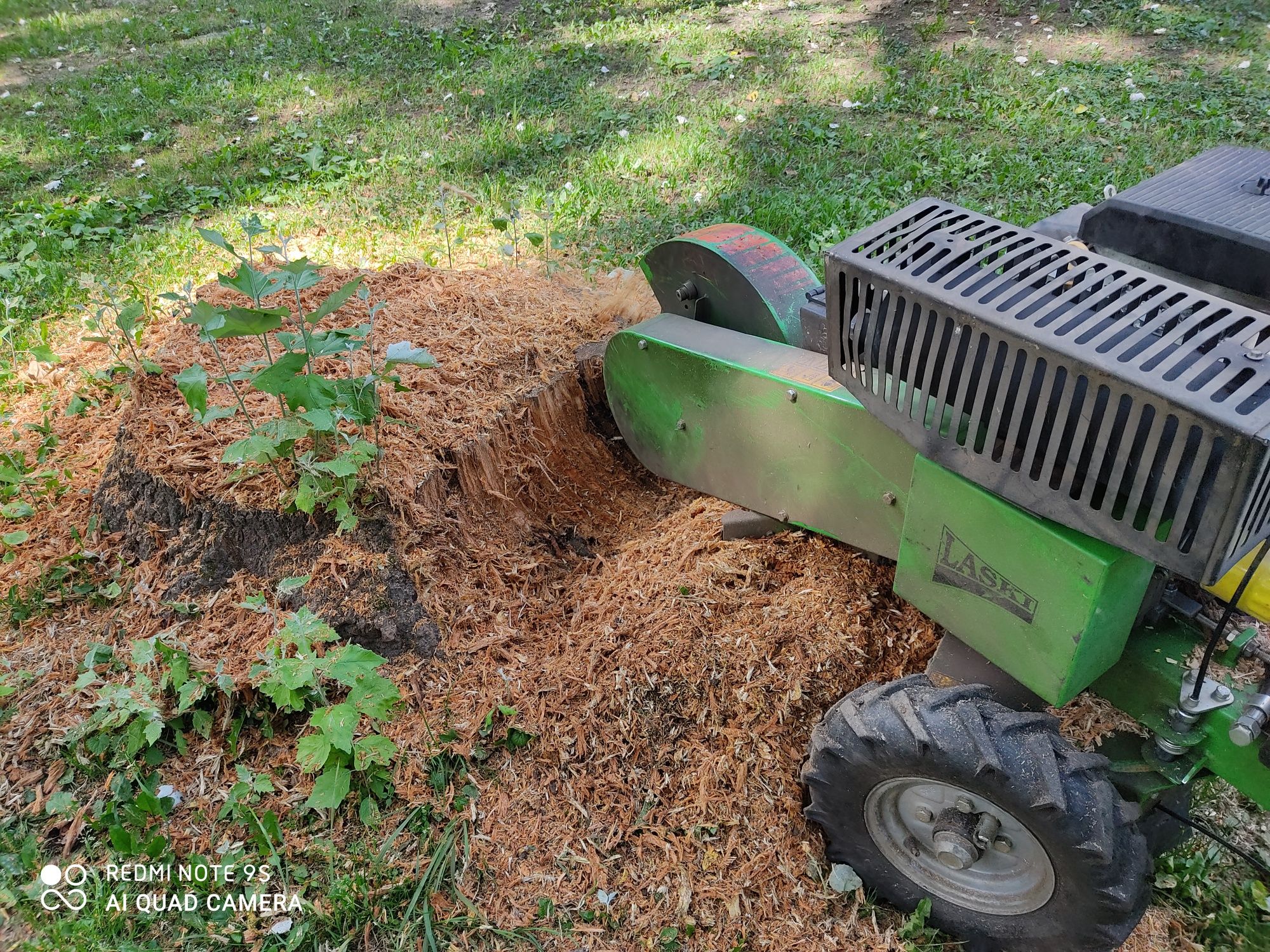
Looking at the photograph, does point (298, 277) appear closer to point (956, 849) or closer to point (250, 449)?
point (250, 449)

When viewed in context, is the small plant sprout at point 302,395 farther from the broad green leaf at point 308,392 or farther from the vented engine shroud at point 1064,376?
the vented engine shroud at point 1064,376

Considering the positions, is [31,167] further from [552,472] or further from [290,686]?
[290,686]

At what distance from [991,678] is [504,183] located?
14.1 feet

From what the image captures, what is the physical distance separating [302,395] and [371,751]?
0.97 metres

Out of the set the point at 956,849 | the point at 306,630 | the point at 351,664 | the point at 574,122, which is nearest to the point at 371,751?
the point at 351,664

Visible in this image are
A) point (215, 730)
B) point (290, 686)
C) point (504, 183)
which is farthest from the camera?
point (504, 183)

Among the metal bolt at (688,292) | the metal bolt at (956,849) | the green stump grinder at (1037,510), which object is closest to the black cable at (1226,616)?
the green stump grinder at (1037,510)

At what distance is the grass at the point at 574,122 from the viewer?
16.7 feet

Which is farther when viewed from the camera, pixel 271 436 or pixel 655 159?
pixel 655 159

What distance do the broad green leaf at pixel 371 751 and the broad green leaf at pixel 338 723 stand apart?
0.11 ft

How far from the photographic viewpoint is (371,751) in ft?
8.13

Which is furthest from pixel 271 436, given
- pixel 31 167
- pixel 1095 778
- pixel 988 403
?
pixel 31 167

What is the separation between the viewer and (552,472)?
335cm

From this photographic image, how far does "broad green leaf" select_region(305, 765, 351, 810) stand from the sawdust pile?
0.12 m
